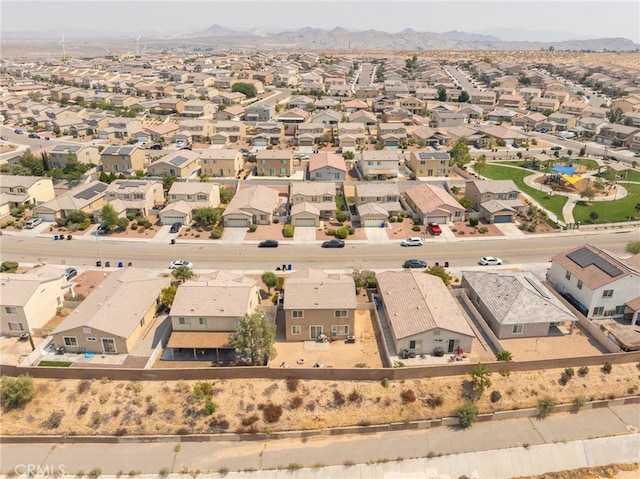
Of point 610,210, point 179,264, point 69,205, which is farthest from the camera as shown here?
point 610,210

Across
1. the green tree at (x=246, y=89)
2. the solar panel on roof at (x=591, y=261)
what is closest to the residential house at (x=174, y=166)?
the solar panel on roof at (x=591, y=261)

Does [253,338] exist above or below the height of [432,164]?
below

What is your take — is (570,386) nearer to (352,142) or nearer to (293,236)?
(293,236)

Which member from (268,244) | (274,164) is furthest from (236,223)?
(274,164)

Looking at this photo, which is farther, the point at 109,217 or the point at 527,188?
the point at 527,188

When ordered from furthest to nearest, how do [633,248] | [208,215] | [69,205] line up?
1. [69,205]
2. [208,215]
3. [633,248]

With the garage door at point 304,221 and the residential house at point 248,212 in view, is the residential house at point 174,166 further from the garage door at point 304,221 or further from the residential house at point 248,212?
the garage door at point 304,221

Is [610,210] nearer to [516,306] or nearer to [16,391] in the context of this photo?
[516,306]
